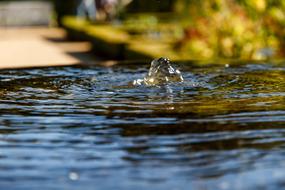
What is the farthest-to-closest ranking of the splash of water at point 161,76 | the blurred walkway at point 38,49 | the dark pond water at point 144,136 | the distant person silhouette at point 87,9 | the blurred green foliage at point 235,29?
the distant person silhouette at point 87,9 → the blurred walkway at point 38,49 → the blurred green foliage at point 235,29 → the splash of water at point 161,76 → the dark pond water at point 144,136

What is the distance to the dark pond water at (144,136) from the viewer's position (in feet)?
7.34

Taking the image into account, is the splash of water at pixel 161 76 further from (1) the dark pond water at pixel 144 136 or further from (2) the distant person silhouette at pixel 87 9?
(2) the distant person silhouette at pixel 87 9

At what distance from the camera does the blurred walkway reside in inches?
597

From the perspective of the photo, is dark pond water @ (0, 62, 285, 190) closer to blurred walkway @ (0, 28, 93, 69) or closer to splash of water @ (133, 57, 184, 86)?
splash of water @ (133, 57, 184, 86)

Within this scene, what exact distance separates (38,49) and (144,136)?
1538 centimetres

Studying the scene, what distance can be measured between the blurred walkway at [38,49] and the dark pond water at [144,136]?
8322mm

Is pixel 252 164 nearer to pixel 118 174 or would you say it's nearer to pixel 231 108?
pixel 118 174

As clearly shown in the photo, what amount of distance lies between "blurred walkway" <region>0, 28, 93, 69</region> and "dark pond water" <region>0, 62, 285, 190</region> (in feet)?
27.3

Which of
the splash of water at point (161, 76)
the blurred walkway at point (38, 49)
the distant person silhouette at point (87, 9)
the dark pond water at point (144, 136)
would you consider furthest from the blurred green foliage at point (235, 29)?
the distant person silhouette at point (87, 9)

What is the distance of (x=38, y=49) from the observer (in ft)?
58.7

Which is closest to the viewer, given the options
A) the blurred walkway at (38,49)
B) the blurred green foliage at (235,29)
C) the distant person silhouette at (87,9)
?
the blurred green foliage at (235,29)

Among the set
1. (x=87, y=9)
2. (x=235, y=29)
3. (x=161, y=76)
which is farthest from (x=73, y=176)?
(x=87, y=9)

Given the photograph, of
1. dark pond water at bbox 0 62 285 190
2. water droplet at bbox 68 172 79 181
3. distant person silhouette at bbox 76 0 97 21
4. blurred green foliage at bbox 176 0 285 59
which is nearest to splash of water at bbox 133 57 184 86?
dark pond water at bbox 0 62 285 190

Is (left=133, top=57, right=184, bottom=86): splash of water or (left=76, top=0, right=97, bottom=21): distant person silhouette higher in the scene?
(left=133, top=57, right=184, bottom=86): splash of water
